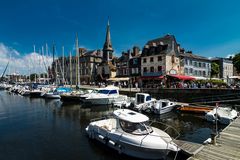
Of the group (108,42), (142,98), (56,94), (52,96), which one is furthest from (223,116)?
(108,42)

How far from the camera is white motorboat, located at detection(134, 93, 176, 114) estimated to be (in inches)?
851

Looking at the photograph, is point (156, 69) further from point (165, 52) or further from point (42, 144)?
point (42, 144)

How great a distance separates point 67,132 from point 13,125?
6.91m

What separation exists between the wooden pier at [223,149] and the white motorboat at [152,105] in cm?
1069

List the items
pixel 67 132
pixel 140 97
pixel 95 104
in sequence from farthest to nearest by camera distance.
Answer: pixel 95 104, pixel 140 97, pixel 67 132

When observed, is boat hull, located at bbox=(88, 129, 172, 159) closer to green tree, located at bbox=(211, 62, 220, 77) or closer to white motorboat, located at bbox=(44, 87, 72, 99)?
white motorboat, located at bbox=(44, 87, 72, 99)

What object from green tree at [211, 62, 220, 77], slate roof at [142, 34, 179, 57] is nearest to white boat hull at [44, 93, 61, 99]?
slate roof at [142, 34, 179, 57]

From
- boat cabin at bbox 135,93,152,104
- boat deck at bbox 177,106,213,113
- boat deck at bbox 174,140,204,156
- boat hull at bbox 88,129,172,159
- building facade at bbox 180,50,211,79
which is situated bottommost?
boat hull at bbox 88,129,172,159

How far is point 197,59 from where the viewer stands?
4625 centimetres

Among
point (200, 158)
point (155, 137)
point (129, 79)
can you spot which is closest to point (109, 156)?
point (155, 137)

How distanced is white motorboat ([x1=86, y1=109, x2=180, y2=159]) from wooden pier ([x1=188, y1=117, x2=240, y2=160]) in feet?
4.94

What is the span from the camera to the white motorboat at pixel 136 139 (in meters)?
9.45

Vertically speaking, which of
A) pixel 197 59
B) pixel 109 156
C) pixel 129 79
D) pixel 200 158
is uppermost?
pixel 197 59

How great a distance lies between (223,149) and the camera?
8727 millimetres
